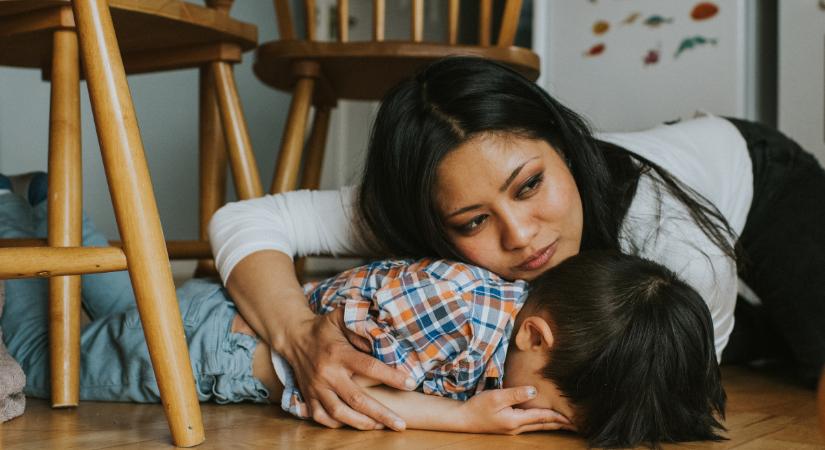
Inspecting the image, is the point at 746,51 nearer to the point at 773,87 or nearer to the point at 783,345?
the point at 773,87

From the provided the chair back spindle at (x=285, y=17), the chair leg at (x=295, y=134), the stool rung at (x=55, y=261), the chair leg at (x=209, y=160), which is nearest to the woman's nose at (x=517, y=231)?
the stool rung at (x=55, y=261)

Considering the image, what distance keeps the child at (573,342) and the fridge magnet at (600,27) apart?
5.49 ft

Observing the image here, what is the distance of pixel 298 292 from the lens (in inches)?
44.3

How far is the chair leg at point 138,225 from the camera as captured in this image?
86 cm

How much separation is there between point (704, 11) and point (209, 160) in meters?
1.45

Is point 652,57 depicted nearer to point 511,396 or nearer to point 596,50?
point 596,50

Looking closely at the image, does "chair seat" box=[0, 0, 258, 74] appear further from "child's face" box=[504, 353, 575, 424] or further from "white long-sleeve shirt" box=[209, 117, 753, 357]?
"child's face" box=[504, 353, 575, 424]

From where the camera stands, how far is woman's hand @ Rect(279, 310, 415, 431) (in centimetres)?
96

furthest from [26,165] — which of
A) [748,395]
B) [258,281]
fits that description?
[748,395]

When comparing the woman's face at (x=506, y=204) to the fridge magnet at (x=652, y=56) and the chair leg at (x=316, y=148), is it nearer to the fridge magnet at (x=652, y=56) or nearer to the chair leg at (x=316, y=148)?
the chair leg at (x=316, y=148)

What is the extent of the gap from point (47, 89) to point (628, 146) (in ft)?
4.76

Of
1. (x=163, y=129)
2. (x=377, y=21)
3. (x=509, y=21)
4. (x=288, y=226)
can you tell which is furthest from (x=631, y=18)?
(x=288, y=226)

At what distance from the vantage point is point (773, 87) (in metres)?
2.38

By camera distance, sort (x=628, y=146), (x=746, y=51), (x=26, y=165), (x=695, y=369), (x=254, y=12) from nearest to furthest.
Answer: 1. (x=695, y=369)
2. (x=628, y=146)
3. (x=26, y=165)
4. (x=746, y=51)
5. (x=254, y=12)
